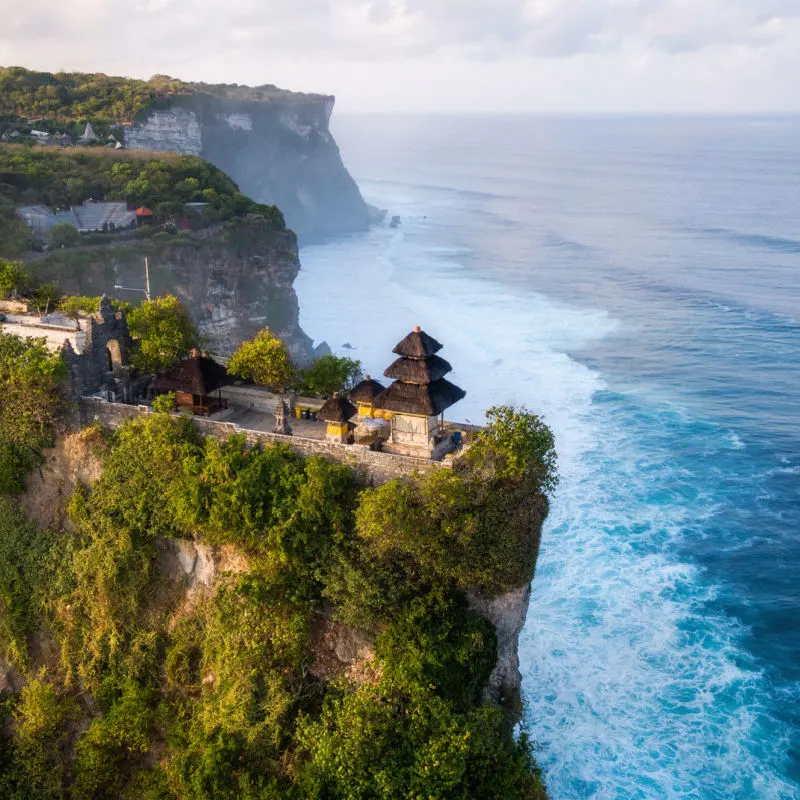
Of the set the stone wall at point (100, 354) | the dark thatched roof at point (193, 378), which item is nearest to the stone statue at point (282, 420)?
the dark thatched roof at point (193, 378)

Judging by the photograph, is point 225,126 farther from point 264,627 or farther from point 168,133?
point 264,627

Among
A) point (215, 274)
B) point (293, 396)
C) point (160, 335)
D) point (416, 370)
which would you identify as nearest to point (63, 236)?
point (215, 274)

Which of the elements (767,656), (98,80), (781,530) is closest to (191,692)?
(767,656)

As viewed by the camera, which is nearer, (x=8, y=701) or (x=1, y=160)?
(x=8, y=701)

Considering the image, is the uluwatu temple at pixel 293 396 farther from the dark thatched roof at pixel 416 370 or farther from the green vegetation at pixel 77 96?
the green vegetation at pixel 77 96

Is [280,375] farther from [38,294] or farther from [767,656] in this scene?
[767,656]

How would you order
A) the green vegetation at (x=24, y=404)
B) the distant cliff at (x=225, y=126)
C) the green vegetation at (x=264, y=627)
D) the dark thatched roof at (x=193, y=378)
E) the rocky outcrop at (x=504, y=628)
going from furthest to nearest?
1. the distant cliff at (x=225, y=126)
2. the dark thatched roof at (x=193, y=378)
3. the green vegetation at (x=24, y=404)
4. the rocky outcrop at (x=504, y=628)
5. the green vegetation at (x=264, y=627)
